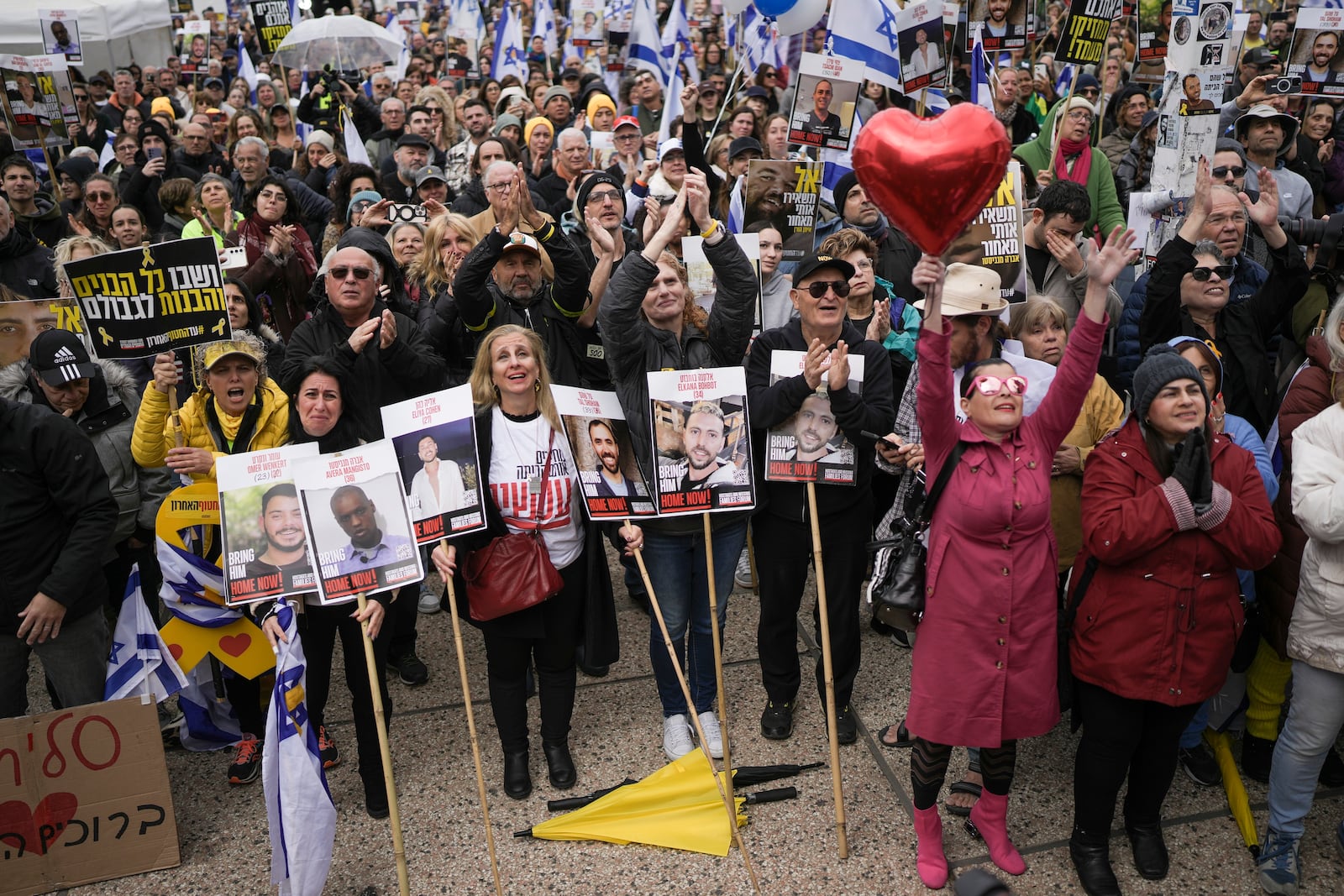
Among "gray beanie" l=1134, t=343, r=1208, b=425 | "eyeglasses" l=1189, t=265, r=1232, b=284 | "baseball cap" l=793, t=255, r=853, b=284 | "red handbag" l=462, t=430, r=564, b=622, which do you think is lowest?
"red handbag" l=462, t=430, r=564, b=622

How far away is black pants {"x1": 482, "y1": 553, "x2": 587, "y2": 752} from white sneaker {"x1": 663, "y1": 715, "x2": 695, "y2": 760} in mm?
474

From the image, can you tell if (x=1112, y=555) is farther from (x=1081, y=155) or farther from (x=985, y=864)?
(x=1081, y=155)

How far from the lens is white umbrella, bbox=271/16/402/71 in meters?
11.4

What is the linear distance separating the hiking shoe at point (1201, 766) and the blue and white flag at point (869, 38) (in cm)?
454

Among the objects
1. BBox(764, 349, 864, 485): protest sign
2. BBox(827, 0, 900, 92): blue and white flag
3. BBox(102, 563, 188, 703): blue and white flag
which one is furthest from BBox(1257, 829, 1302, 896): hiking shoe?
BBox(827, 0, 900, 92): blue and white flag

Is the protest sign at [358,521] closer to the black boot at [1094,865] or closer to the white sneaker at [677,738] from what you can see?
the white sneaker at [677,738]

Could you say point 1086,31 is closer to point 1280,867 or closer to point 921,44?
point 921,44

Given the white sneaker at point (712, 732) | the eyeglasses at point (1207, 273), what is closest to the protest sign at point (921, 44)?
the eyeglasses at point (1207, 273)

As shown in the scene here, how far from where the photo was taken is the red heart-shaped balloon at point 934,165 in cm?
336

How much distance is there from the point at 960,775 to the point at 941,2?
527 cm

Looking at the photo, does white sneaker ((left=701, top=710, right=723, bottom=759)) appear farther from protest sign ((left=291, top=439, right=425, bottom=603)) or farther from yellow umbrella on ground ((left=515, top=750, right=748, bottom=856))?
protest sign ((left=291, top=439, right=425, bottom=603))

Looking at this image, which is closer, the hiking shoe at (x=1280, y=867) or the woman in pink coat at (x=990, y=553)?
the woman in pink coat at (x=990, y=553)

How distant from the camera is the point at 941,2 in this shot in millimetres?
7055

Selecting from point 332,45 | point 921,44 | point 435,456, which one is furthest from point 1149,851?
point 332,45
